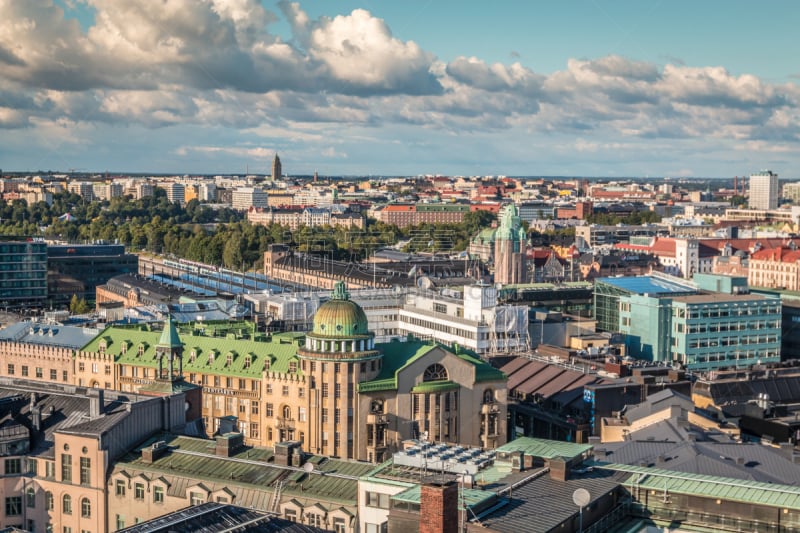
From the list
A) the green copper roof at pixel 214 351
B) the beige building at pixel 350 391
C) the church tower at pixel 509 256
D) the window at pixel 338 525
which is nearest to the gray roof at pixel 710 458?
the window at pixel 338 525

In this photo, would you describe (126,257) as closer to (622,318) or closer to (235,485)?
(622,318)

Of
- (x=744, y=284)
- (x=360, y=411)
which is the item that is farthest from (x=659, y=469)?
(x=744, y=284)

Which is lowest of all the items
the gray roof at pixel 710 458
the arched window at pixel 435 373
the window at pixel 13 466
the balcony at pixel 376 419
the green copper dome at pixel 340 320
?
the balcony at pixel 376 419

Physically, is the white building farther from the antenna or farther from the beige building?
the antenna

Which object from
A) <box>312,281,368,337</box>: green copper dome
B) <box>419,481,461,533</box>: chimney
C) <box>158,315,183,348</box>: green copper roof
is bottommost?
<box>419,481,461,533</box>: chimney

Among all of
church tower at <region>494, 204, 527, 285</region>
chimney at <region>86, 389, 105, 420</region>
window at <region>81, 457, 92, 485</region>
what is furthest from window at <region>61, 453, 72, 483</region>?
church tower at <region>494, 204, 527, 285</region>

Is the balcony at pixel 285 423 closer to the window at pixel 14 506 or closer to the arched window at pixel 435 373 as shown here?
the arched window at pixel 435 373
